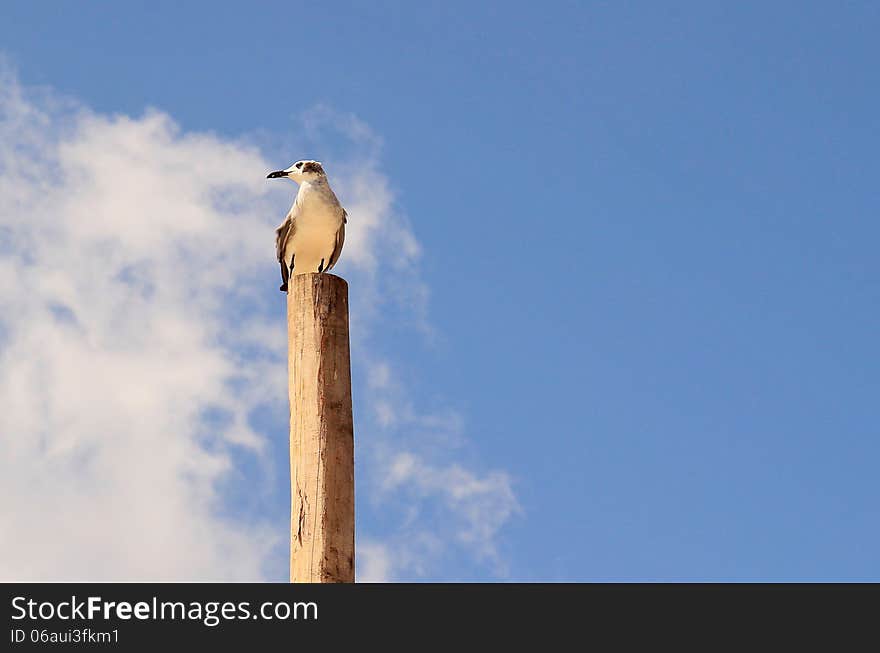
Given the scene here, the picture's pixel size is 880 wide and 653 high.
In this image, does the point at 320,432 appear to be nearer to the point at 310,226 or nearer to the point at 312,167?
the point at 310,226

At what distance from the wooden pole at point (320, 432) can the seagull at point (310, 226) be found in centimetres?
307

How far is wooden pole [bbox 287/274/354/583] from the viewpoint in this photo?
7133 mm

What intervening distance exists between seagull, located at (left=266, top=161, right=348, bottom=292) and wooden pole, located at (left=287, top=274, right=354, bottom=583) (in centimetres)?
307

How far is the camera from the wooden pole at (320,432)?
281 inches

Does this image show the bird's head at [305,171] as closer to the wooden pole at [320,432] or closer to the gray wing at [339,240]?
the gray wing at [339,240]

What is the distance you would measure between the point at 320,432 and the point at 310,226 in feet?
12.9

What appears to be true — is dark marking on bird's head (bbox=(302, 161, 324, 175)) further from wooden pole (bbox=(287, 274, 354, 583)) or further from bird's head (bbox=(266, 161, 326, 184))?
wooden pole (bbox=(287, 274, 354, 583))

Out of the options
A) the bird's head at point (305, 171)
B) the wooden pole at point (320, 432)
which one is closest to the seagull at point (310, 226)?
the bird's head at point (305, 171)

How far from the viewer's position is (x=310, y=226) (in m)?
10.9

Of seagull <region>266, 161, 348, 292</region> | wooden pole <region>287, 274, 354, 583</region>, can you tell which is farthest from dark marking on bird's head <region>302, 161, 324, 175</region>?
wooden pole <region>287, 274, 354, 583</region>
